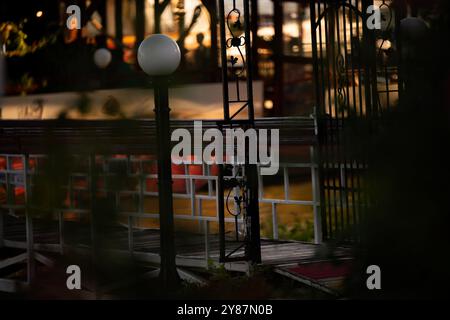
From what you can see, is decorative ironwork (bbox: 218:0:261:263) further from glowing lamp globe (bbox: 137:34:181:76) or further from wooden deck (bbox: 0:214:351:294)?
glowing lamp globe (bbox: 137:34:181:76)

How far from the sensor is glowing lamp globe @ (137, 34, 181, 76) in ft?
15.2

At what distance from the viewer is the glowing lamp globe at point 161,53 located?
182 inches

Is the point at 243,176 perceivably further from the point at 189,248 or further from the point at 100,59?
the point at 189,248

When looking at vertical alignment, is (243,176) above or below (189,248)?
above

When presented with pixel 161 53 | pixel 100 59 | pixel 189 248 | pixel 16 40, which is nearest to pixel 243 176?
pixel 161 53

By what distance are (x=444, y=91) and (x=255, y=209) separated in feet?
14.0

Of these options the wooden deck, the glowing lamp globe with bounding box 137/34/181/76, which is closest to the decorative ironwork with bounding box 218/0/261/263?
the wooden deck

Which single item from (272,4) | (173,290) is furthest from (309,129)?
(272,4)

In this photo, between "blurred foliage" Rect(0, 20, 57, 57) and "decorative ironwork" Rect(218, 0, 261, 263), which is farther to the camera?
"decorative ironwork" Rect(218, 0, 261, 263)

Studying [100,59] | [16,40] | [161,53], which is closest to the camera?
[100,59]

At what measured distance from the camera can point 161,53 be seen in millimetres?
4746

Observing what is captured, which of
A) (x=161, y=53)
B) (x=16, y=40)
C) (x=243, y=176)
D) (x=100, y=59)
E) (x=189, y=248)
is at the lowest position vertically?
(x=189, y=248)

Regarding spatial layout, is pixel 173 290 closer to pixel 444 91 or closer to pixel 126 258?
pixel 126 258

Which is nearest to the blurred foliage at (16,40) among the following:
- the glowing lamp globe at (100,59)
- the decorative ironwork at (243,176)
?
the glowing lamp globe at (100,59)
